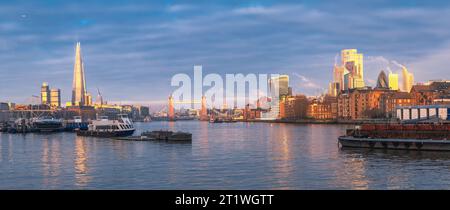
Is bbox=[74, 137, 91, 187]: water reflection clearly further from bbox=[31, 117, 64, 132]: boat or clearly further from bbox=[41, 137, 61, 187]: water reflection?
bbox=[31, 117, 64, 132]: boat

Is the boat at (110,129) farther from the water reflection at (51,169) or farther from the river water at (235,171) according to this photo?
the river water at (235,171)

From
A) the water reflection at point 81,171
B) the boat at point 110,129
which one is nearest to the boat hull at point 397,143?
the water reflection at point 81,171

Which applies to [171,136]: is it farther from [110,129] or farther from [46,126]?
[46,126]

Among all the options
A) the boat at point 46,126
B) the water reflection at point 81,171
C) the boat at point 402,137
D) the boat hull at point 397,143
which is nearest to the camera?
the water reflection at point 81,171

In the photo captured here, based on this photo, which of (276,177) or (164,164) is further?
(164,164)

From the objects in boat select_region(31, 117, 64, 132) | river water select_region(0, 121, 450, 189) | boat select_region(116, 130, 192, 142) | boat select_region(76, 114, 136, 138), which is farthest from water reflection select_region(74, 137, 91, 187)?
boat select_region(31, 117, 64, 132)

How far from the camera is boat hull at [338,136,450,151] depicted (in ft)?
186

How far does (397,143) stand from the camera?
60.2m

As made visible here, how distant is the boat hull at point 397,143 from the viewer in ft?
186

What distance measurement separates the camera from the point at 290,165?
152 feet

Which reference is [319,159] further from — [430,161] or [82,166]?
[82,166]

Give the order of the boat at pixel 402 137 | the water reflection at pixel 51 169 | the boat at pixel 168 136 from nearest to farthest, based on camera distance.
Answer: the water reflection at pixel 51 169
the boat at pixel 402 137
the boat at pixel 168 136
